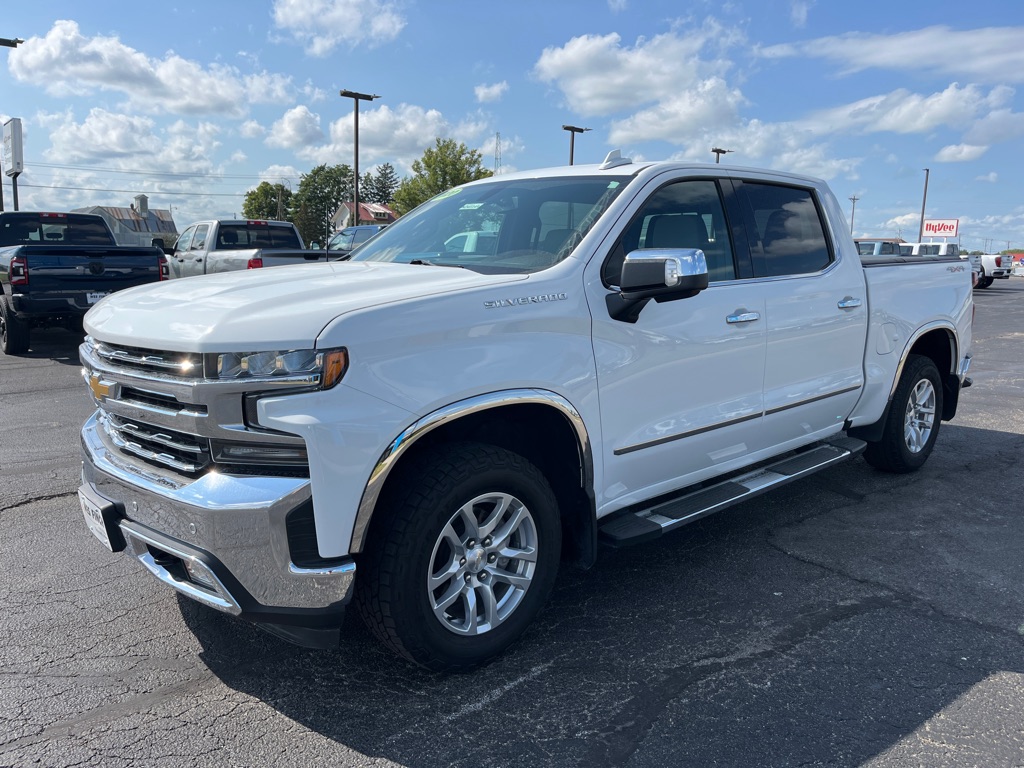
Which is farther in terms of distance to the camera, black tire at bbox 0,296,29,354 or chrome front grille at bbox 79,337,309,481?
black tire at bbox 0,296,29,354

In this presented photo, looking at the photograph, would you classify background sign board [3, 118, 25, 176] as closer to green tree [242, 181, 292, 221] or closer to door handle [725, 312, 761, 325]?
door handle [725, 312, 761, 325]

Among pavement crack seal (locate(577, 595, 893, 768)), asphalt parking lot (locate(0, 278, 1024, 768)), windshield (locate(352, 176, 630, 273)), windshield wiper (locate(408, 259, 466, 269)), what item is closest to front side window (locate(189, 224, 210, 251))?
asphalt parking lot (locate(0, 278, 1024, 768))

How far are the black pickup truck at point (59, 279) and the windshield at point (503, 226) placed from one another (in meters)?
7.22

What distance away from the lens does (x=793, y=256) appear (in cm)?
449

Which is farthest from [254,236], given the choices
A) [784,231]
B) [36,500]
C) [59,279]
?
[784,231]

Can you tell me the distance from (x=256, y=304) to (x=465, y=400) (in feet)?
2.56

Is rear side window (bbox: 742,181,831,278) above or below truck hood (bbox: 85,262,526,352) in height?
above

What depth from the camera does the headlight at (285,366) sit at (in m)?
2.52

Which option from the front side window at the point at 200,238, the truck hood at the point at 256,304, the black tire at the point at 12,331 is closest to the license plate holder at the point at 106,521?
the truck hood at the point at 256,304

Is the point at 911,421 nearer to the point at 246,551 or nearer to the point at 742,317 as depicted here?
the point at 742,317

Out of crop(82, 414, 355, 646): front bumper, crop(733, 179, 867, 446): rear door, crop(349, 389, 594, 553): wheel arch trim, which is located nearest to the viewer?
crop(82, 414, 355, 646): front bumper

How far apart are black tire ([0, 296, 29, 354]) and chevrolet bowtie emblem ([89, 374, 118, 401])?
8576 mm

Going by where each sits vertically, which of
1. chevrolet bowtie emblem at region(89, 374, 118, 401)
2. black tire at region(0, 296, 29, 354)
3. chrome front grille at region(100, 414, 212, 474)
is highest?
chevrolet bowtie emblem at region(89, 374, 118, 401)

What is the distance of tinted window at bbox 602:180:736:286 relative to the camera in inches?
144
